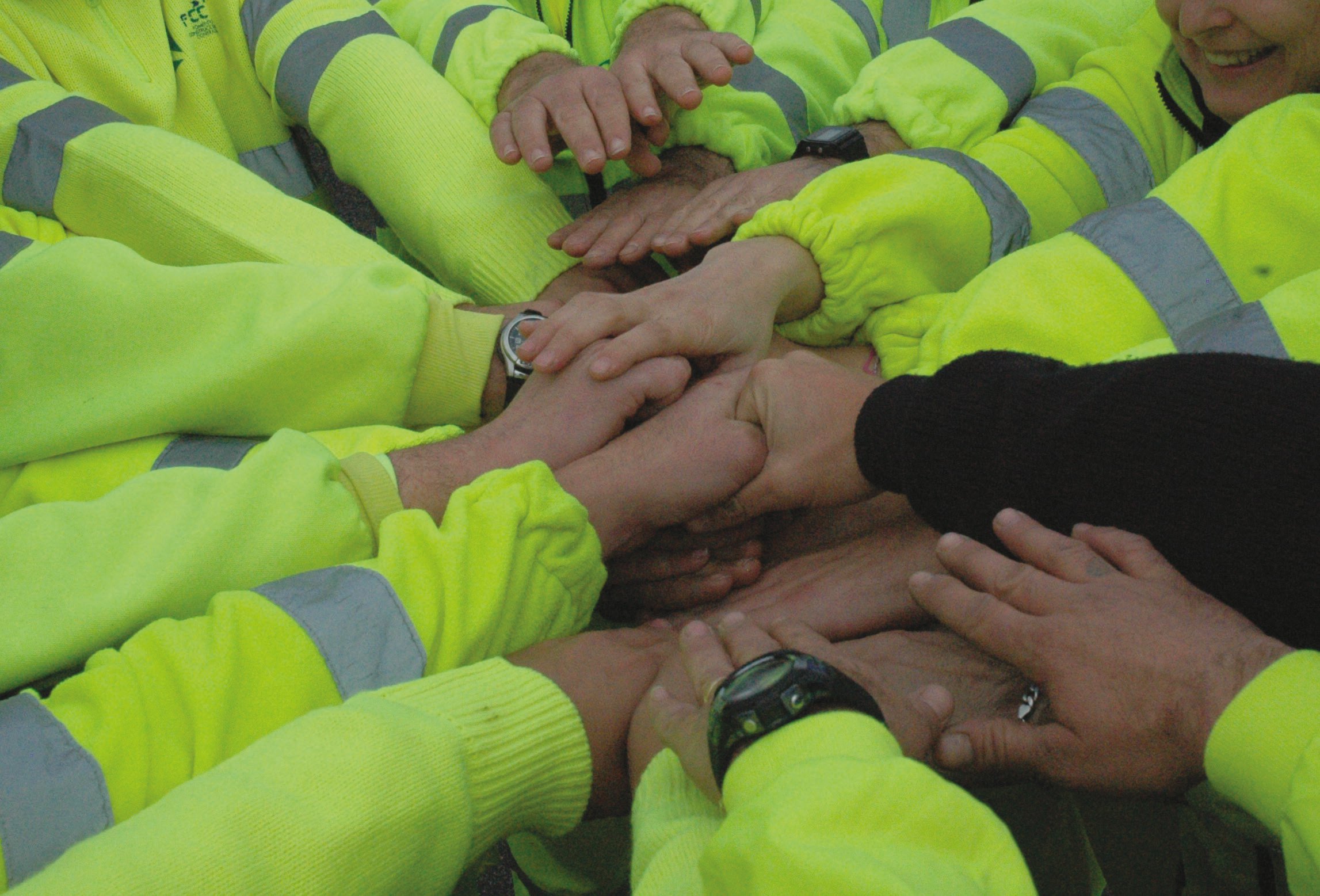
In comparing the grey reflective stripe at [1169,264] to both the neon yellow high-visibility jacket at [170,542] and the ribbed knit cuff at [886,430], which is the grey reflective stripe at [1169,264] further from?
the neon yellow high-visibility jacket at [170,542]

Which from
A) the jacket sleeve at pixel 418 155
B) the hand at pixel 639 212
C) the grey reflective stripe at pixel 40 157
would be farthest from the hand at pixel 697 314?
the grey reflective stripe at pixel 40 157

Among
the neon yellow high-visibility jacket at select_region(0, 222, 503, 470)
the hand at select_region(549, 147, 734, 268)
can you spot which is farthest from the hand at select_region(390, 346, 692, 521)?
the hand at select_region(549, 147, 734, 268)

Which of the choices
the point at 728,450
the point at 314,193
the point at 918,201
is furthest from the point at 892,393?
the point at 314,193

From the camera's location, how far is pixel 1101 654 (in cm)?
52

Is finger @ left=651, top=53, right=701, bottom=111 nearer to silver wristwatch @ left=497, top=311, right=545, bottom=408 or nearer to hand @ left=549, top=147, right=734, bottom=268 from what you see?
hand @ left=549, top=147, right=734, bottom=268

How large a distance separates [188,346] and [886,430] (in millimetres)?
582

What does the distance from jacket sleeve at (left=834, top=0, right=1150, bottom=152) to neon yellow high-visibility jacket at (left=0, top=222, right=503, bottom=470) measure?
60 centimetres

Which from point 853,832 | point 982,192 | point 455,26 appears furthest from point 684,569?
point 455,26

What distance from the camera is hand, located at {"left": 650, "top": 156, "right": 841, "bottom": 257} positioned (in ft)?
3.31

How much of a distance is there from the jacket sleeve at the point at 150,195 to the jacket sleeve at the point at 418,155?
4.2 inches

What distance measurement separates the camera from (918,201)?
0.91 meters

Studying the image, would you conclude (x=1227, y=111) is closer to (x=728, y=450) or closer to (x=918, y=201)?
(x=918, y=201)

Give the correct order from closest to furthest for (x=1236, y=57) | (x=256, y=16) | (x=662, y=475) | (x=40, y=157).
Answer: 1. (x=662, y=475)
2. (x=1236, y=57)
3. (x=40, y=157)
4. (x=256, y=16)

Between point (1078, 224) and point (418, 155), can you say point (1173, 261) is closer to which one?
point (1078, 224)
